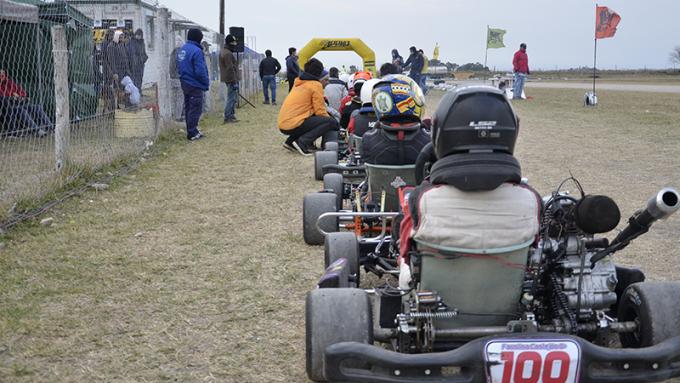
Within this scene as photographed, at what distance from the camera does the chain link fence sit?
8.27 m

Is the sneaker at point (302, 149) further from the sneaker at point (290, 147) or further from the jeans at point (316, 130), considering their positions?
the sneaker at point (290, 147)

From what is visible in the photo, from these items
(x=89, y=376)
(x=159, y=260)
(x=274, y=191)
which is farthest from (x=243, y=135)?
(x=89, y=376)

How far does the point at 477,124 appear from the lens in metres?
3.19

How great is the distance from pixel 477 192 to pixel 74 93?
27.3 feet

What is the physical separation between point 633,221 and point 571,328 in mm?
560

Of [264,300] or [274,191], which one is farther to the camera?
[274,191]

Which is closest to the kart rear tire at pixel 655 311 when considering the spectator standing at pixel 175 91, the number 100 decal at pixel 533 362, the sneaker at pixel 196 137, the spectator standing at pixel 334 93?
the number 100 decal at pixel 533 362

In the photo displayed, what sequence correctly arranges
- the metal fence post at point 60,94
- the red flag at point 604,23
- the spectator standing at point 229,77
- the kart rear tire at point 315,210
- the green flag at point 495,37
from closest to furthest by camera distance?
the kart rear tire at point 315,210
the metal fence post at point 60,94
the spectator standing at point 229,77
the red flag at point 604,23
the green flag at point 495,37

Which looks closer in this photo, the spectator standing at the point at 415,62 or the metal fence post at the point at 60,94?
the metal fence post at the point at 60,94

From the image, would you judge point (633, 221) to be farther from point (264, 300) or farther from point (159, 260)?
point (159, 260)

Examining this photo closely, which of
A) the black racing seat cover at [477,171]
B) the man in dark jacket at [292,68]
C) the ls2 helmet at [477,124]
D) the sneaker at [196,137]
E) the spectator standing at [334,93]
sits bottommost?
the sneaker at [196,137]

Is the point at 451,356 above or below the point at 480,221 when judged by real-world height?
below

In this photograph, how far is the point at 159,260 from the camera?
568 centimetres

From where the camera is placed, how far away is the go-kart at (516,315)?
9.87 feet
